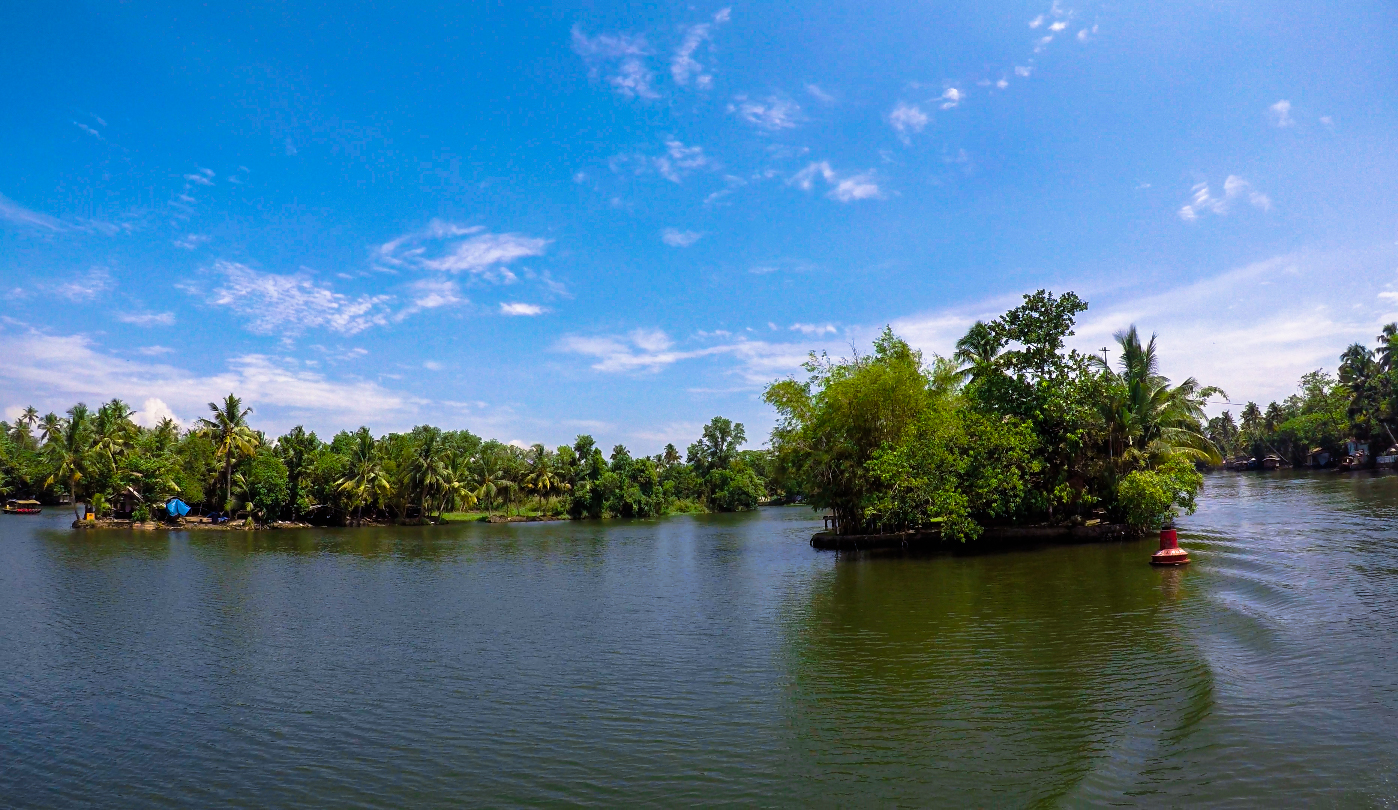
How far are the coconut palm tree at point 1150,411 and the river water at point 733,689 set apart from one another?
911 cm

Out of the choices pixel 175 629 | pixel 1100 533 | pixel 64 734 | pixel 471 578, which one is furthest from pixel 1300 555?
pixel 175 629

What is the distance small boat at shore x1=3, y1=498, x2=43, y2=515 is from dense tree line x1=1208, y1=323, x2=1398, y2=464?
137213mm

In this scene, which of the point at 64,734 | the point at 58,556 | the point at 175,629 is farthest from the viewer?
the point at 58,556

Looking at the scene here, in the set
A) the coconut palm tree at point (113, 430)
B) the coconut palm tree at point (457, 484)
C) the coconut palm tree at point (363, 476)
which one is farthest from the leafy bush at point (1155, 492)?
the coconut palm tree at point (113, 430)

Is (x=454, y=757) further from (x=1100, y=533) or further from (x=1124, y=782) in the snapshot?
(x=1100, y=533)

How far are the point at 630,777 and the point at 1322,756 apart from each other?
8.23 metres

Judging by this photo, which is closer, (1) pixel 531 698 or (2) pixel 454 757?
(2) pixel 454 757

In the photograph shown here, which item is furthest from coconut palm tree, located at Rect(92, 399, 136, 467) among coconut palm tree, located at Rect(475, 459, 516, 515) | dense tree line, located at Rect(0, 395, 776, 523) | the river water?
the river water

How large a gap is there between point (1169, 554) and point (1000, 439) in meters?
9.22

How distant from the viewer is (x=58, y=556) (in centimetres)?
3747

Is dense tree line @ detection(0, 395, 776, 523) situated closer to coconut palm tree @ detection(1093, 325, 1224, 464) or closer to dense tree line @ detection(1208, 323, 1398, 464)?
coconut palm tree @ detection(1093, 325, 1224, 464)

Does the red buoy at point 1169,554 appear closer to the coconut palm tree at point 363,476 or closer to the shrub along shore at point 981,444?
the shrub along shore at point 981,444

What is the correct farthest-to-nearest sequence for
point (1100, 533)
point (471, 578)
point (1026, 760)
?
1. point (1100, 533)
2. point (471, 578)
3. point (1026, 760)

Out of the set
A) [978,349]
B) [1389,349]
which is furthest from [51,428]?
[1389,349]
